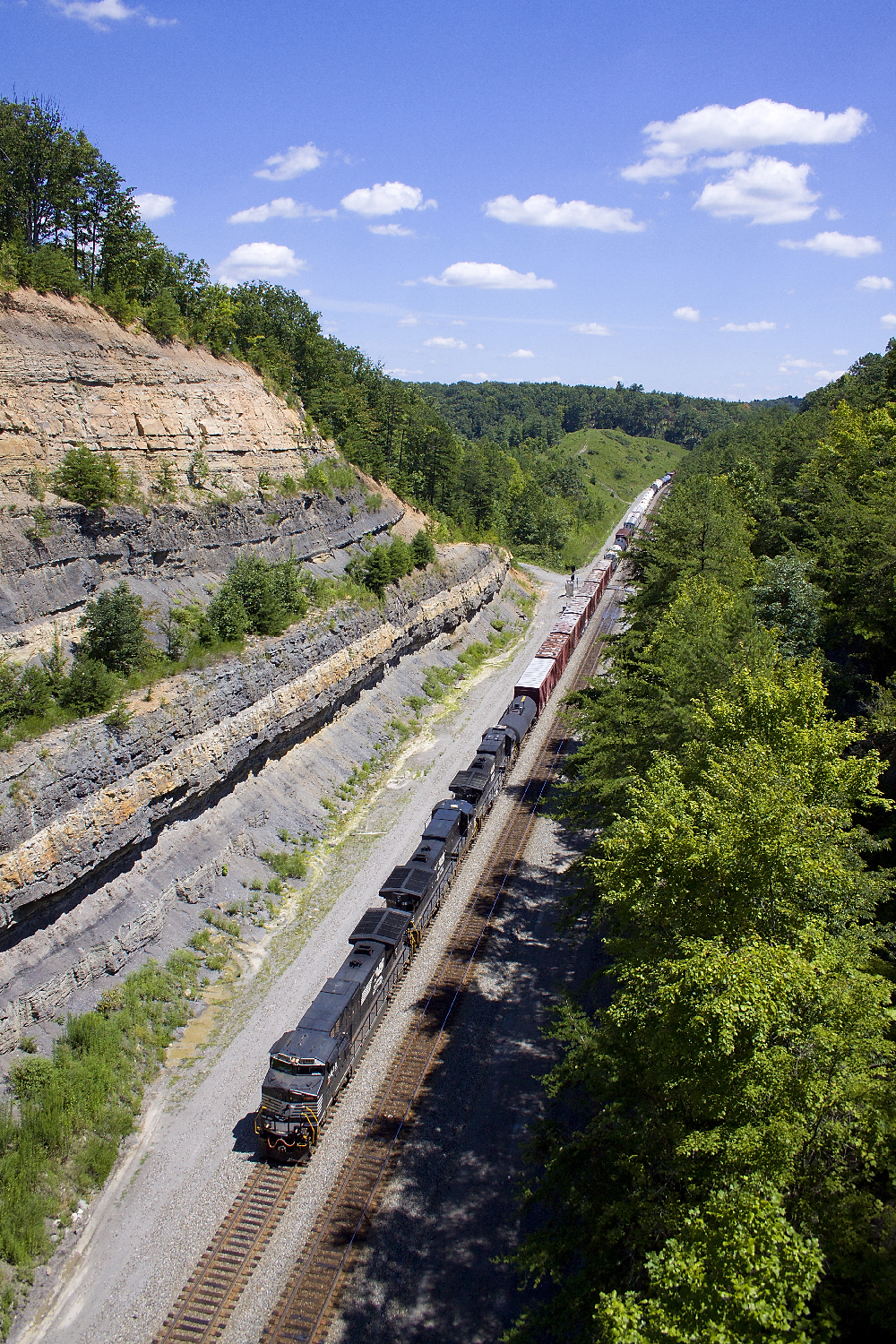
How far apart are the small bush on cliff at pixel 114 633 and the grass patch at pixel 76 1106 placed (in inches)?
400

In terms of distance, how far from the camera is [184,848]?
86.5ft

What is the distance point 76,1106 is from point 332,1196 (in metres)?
6.53

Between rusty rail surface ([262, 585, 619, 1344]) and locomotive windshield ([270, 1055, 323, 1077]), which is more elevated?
locomotive windshield ([270, 1055, 323, 1077])

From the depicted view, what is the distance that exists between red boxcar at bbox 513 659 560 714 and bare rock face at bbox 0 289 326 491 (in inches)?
665

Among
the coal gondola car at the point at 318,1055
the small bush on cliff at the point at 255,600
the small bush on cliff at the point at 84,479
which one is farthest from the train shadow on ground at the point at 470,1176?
the small bush on cliff at the point at 84,479

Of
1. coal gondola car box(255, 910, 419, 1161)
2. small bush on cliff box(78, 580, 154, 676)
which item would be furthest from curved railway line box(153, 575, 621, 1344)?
small bush on cliff box(78, 580, 154, 676)

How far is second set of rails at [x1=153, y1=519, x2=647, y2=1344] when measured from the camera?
49.2ft

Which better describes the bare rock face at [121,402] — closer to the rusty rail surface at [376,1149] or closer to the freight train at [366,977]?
the freight train at [366,977]

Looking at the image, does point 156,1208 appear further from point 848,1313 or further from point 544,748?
point 544,748

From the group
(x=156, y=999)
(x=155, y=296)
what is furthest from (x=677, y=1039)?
(x=155, y=296)

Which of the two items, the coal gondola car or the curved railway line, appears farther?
the coal gondola car

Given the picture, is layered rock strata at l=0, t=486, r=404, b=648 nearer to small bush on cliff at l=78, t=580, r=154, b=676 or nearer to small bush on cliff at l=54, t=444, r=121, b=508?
small bush on cliff at l=54, t=444, r=121, b=508

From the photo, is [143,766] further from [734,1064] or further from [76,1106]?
[734,1064]

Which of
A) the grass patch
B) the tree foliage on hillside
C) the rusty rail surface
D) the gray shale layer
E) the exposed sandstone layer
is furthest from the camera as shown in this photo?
the exposed sandstone layer
